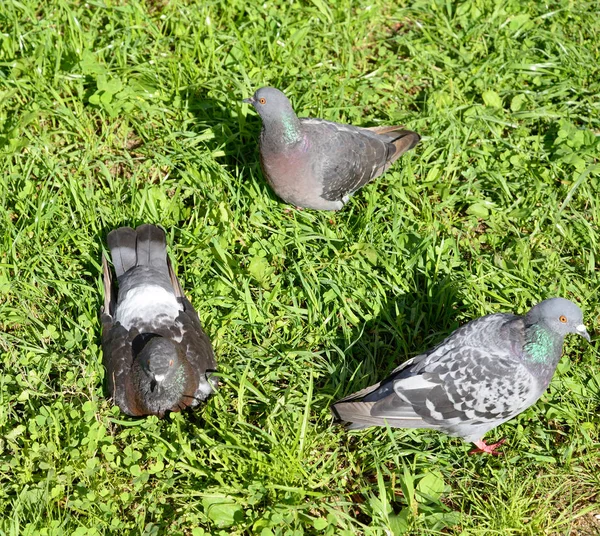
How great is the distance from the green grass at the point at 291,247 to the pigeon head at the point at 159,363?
265mm

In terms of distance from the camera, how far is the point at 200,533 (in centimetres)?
446

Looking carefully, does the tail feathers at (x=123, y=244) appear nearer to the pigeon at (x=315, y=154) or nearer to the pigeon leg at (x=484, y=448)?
the pigeon at (x=315, y=154)

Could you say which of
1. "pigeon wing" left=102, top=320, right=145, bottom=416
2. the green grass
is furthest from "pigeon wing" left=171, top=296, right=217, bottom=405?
"pigeon wing" left=102, top=320, right=145, bottom=416

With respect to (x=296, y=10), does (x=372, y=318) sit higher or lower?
lower

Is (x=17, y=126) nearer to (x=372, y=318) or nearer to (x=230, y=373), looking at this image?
(x=230, y=373)

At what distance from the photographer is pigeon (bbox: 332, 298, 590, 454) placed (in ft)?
15.6

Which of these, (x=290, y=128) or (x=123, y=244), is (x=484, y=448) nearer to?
(x=290, y=128)

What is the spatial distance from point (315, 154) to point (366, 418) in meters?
2.25

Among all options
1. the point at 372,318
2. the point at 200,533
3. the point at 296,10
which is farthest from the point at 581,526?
the point at 296,10

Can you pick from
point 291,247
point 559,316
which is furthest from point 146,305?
point 559,316

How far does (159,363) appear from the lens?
4859 millimetres

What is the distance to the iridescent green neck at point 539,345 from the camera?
4758mm

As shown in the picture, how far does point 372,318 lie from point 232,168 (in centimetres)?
191

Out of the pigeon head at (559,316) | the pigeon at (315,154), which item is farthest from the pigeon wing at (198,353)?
the pigeon head at (559,316)
